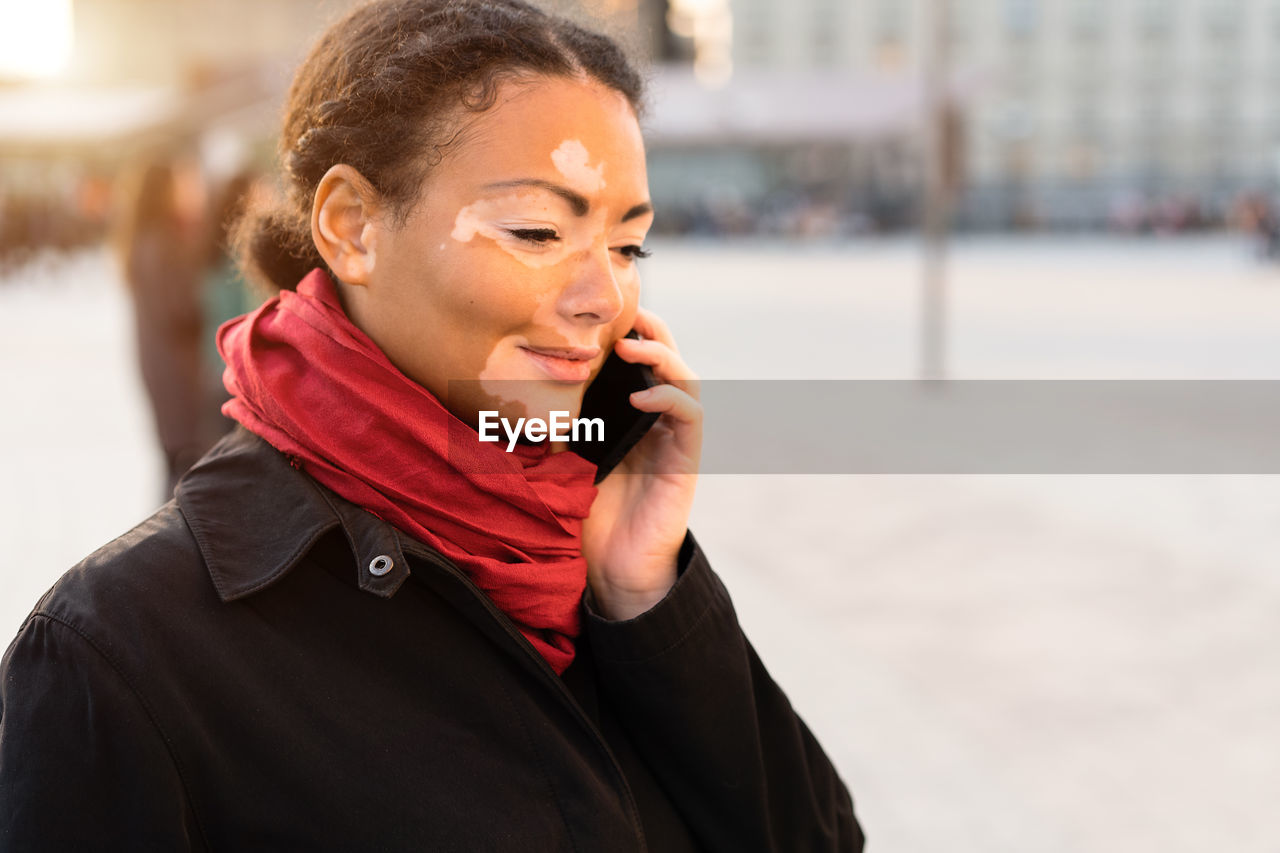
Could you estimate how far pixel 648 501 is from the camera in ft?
5.04

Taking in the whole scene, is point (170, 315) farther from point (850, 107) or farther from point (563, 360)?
point (850, 107)

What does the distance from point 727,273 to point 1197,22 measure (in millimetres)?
52909

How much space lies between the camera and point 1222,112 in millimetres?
68000

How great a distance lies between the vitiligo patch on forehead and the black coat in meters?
0.39

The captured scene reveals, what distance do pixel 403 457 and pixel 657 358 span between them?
0.36 meters

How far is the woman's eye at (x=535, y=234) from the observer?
1.32m

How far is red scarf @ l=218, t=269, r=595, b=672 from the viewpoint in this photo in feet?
4.35

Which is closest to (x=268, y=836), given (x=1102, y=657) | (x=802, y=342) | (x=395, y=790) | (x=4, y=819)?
(x=395, y=790)

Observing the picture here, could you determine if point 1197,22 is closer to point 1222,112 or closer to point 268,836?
point 1222,112

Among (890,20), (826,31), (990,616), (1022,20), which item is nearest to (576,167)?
(990,616)

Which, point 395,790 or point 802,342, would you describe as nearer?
point 395,790

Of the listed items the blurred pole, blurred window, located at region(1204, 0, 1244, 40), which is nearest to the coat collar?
the blurred pole

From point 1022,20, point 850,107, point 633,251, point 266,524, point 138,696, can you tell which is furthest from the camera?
point 1022,20

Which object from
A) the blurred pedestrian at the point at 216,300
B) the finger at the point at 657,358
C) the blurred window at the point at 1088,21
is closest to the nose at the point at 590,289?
the finger at the point at 657,358
